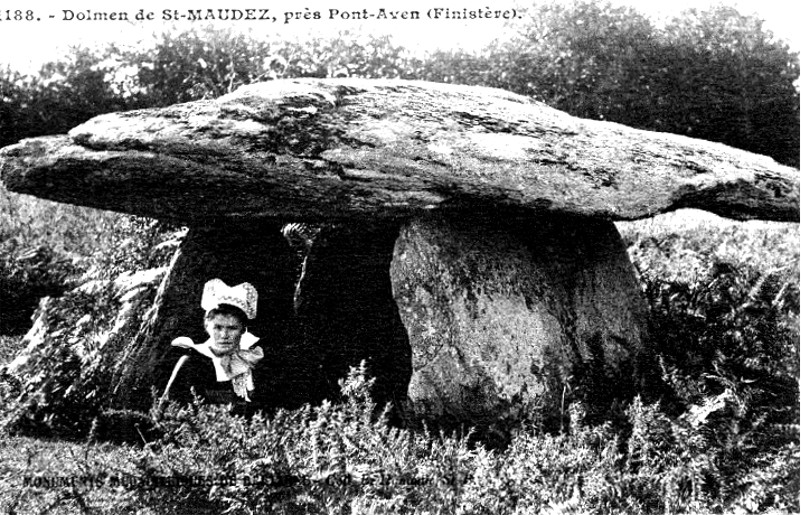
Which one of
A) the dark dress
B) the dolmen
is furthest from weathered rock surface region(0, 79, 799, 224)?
the dark dress

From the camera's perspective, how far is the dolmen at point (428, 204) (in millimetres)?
5039

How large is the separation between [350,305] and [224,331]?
1.06 m

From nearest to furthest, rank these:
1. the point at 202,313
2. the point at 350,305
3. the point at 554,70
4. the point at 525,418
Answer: the point at 525,418 < the point at 202,313 < the point at 350,305 < the point at 554,70

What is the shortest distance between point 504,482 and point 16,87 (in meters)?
10.7

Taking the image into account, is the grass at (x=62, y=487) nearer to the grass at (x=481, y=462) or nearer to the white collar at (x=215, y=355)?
the grass at (x=481, y=462)

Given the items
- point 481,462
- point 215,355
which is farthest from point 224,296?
point 481,462

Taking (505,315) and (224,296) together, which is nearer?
(505,315)

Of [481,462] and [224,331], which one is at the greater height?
[224,331]

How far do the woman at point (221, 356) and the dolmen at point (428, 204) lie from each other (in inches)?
7.4

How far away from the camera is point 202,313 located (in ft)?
20.4

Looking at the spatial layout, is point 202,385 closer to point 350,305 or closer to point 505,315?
point 350,305

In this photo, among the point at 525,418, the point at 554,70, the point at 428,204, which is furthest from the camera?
the point at 554,70

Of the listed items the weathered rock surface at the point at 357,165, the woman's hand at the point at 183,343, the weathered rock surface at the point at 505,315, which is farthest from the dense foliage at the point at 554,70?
the weathered rock surface at the point at 505,315

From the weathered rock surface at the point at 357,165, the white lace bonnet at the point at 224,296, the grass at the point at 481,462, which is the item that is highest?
the weathered rock surface at the point at 357,165
